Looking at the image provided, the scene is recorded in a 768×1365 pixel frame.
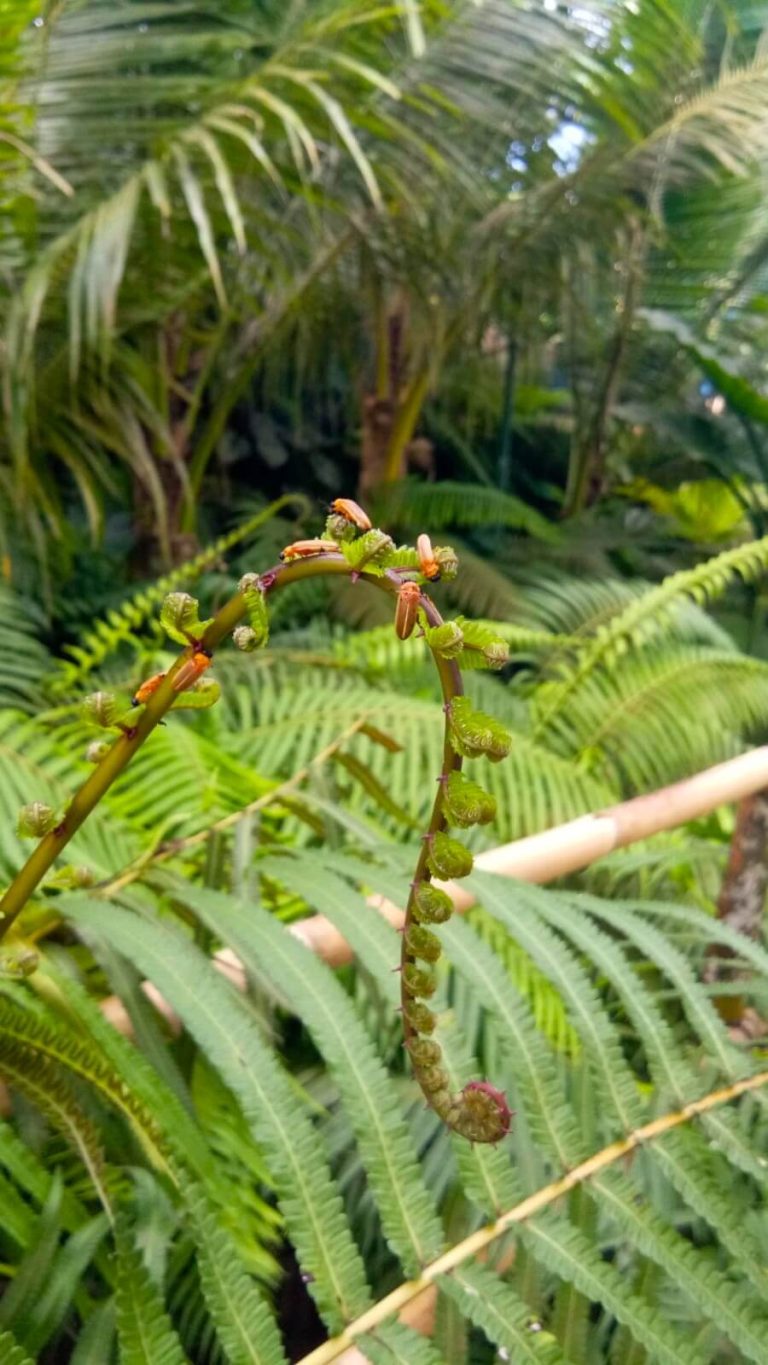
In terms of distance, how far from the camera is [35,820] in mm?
247

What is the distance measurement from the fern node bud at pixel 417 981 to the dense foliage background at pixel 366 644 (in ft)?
0.38

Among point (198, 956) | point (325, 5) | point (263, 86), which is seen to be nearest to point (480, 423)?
point (325, 5)

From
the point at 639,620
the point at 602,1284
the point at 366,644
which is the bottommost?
the point at 602,1284

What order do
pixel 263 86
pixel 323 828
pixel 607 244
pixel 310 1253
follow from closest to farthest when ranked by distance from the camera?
pixel 310 1253
pixel 323 828
pixel 263 86
pixel 607 244

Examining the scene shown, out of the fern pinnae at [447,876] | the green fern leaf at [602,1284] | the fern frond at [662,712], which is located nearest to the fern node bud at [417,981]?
the fern pinnae at [447,876]

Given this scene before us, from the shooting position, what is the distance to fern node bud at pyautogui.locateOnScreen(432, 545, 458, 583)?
0.66ft

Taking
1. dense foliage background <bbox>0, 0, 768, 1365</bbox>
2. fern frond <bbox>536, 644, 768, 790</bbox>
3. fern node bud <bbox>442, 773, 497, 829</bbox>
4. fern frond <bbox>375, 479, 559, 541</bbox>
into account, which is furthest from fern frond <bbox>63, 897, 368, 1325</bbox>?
fern frond <bbox>375, 479, 559, 541</bbox>

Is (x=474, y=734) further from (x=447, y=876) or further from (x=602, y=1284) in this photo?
(x=602, y=1284)

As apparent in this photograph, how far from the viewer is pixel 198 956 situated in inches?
16.9

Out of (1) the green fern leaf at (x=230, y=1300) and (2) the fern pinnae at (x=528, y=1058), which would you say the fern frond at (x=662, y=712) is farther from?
(1) the green fern leaf at (x=230, y=1300)

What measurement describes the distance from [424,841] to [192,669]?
0.08 m

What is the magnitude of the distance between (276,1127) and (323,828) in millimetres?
272

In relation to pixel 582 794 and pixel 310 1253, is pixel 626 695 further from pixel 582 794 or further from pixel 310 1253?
pixel 310 1253

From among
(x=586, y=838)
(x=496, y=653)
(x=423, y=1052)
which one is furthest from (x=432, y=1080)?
(x=586, y=838)
